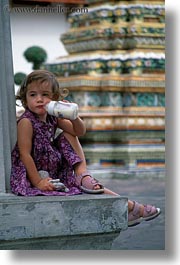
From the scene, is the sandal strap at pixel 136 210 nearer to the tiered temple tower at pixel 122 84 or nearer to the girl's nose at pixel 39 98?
the girl's nose at pixel 39 98

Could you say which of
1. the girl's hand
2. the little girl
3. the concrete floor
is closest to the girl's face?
the little girl

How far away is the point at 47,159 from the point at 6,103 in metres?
0.16

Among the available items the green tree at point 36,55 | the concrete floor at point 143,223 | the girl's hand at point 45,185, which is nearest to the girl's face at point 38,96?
the girl's hand at point 45,185

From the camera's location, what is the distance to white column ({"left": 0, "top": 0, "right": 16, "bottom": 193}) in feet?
4.53

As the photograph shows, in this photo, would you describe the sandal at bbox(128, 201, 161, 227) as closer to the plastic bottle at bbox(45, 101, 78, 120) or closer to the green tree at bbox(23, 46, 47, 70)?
the plastic bottle at bbox(45, 101, 78, 120)

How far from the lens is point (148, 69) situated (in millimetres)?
3951

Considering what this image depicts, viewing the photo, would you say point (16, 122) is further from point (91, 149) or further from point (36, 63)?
point (36, 63)

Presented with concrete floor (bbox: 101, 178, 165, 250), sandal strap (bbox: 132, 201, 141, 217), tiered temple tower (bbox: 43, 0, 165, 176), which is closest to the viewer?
sandal strap (bbox: 132, 201, 141, 217)

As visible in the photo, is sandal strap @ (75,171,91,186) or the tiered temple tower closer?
sandal strap @ (75,171,91,186)

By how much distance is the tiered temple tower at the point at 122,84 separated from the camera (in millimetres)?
3895

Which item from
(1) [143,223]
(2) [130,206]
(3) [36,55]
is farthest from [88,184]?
(3) [36,55]

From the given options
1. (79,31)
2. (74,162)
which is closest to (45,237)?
(74,162)

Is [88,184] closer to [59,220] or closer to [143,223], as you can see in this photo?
[59,220]

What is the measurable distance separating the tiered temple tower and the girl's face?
2438mm
